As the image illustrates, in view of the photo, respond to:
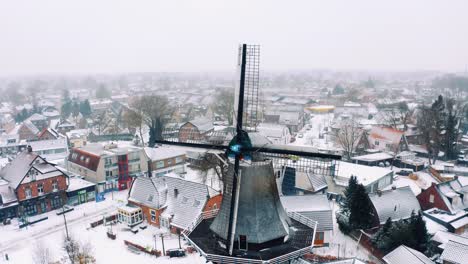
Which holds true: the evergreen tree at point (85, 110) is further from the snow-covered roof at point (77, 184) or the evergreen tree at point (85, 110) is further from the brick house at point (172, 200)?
the brick house at point (172, 200)

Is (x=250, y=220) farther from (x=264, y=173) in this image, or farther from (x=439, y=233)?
(x=439, y=233)

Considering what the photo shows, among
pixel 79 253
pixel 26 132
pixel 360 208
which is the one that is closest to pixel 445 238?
pixel 360 208

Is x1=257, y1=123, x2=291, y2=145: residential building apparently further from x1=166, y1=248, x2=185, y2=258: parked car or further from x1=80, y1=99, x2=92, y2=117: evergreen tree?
x1=80, y1=99, x2=92, y2=117: evergreen tree

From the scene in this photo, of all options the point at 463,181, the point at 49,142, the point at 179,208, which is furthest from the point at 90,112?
the point at 463,181

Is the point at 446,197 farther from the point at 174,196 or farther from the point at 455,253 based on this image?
the point at 174,196

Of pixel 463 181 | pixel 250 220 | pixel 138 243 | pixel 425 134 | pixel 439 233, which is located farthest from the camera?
pixel 425 134

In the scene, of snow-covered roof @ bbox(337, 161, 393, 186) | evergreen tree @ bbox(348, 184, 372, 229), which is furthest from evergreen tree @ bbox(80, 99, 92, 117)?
evergreen tree @ bbox(348, 184, 372, 229)

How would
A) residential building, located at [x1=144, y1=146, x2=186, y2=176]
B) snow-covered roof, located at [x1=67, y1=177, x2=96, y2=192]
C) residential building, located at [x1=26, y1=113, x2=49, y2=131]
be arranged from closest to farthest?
snow-covered roof, located at [x1=67, y1=177, x2=96, y2=192], residential building, located at [x1=144, y1=146, x2=186, y2=176], residential building, located at [x1=26, y1=113, x2=49, y2=131]
